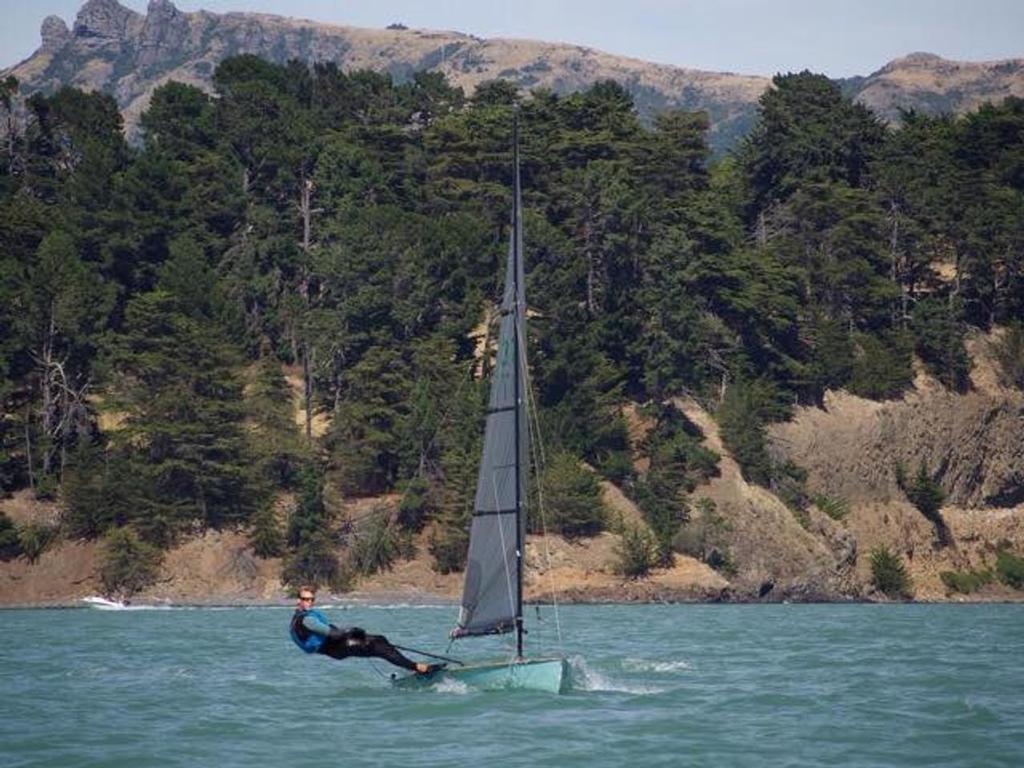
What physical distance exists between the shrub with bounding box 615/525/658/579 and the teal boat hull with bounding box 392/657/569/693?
42.8 meters

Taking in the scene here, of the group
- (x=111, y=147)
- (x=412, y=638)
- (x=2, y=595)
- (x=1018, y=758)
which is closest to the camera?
(x=1018, y=758)

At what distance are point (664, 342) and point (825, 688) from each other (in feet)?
154

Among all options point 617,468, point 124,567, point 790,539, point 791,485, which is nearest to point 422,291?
point 617,468

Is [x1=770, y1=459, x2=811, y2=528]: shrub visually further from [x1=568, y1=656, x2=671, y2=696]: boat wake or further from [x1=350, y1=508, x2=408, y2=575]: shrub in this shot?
[x1=568, y1=656, x2=671, y2=696]: boat wake

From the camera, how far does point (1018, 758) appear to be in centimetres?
2764

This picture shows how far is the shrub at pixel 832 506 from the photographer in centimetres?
8400

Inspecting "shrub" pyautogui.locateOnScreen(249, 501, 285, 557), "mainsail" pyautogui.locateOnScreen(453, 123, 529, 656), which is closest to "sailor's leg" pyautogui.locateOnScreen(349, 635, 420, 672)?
"mainsail" pyautogui.locateOnScreen(453, 123, 529, 656)

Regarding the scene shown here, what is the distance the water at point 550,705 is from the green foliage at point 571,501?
23483 mm

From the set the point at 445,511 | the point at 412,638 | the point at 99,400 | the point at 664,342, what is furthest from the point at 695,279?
the point at 412,638

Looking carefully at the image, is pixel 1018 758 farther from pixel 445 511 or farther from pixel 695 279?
pixel 695 279

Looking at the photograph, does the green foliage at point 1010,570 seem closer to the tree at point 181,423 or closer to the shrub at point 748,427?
the shrub at point 748,427

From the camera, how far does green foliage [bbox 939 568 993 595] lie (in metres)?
83.8

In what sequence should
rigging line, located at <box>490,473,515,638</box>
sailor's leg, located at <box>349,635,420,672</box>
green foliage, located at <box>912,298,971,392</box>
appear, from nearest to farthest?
1. sailor's leg, located at <box>349,635,420,672</box>
2. rigging line, located at <box>490,473,515,638</box>
3. green foliage, located at <box>912,298,971,392</box>

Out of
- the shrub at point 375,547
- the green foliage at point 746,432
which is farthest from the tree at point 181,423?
the green foliage at point 746,432
